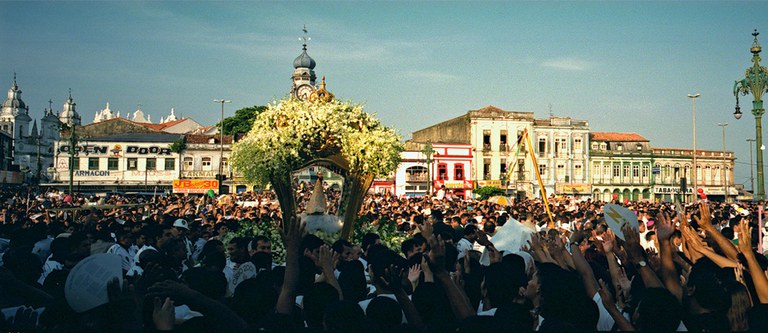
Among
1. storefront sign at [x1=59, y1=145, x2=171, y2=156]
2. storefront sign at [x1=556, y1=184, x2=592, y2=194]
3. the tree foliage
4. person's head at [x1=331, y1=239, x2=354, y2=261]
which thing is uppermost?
the tree foliage

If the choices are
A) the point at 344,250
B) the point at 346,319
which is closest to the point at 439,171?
the point at 344,250

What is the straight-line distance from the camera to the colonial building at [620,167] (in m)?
65.6

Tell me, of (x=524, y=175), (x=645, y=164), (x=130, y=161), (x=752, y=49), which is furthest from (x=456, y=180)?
(x=752, y=49)

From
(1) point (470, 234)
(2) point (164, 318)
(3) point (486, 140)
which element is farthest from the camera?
(3) point (486, 140)

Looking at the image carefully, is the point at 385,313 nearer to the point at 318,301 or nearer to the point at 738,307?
the point at 318,301

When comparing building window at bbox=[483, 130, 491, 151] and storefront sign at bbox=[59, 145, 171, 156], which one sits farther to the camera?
building window at bbox=[483, 130, 491, 151]

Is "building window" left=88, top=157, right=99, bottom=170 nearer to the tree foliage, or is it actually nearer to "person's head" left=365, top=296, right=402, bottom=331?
the tree foliage

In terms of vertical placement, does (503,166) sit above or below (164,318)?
above

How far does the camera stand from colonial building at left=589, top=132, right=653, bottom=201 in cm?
6562

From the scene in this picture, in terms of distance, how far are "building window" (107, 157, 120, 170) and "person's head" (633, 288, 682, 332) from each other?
60.7 metres

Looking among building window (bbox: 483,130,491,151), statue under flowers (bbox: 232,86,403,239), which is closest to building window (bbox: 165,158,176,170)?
building window (bbox: 483,130,491,151)

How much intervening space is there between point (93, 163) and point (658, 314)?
202ft

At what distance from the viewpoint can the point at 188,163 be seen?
6006cm

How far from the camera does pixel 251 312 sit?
177 inches
